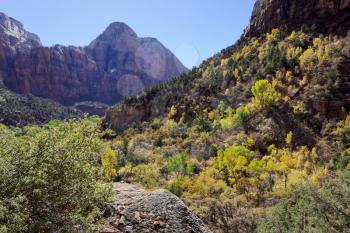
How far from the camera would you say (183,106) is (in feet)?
366

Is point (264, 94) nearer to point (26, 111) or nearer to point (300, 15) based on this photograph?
point (300, 15)

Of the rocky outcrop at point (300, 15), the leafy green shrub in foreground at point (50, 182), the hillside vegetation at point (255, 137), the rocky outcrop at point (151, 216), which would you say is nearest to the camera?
the leafy green shrub in foreground at point (50, 182)

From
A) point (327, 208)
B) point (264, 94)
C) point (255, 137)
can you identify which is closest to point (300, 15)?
point (264, 94)

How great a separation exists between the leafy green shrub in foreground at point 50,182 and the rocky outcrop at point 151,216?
606 mm

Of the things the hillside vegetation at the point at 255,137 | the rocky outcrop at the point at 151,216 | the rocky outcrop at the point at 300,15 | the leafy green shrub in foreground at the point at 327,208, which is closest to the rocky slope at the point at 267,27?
the rocky outcrop at the point at 300,15

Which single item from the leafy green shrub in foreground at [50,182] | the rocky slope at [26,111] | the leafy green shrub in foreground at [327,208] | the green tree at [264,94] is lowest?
the leafy green shrub in foreground at [327,208]

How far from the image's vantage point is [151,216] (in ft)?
36.8

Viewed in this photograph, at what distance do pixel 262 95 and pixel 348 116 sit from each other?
2138 cm

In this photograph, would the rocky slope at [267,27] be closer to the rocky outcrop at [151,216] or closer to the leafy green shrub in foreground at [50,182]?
the rocky outcrop at [151,216]

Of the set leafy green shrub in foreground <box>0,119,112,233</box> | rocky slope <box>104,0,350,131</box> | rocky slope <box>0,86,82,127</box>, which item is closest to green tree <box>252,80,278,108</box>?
rocky slope <box>104,0,350,131</box>

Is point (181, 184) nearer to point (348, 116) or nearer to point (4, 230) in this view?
point (348, 116)

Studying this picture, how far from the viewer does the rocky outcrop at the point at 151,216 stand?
11008 millimetres

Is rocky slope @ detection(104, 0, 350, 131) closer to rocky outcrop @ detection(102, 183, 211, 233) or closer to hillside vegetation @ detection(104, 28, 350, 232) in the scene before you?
hillside vegetation @ detection(104, 28, 350, 232)

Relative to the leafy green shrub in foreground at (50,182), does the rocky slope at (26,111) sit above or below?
above
